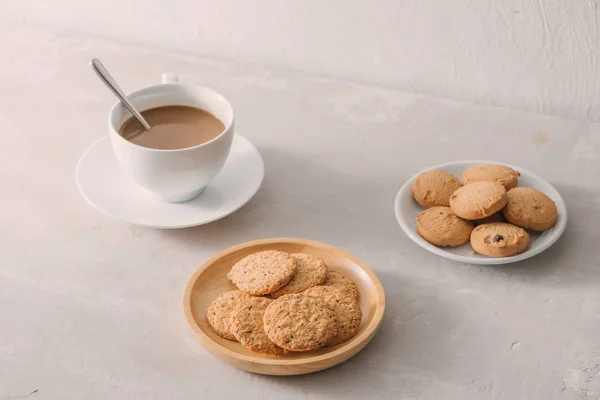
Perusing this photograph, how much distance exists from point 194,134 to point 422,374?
1.52ft

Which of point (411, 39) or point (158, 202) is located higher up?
point (411, 39)

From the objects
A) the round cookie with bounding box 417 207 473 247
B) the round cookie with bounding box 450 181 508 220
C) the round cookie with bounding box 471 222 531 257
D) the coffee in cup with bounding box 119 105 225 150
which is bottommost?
the round cookie with bounding box 417 207 473 247

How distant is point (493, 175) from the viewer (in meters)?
1.06

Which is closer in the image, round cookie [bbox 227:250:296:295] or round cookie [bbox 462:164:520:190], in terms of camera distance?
round cookie [bbox 227:250:296:295]

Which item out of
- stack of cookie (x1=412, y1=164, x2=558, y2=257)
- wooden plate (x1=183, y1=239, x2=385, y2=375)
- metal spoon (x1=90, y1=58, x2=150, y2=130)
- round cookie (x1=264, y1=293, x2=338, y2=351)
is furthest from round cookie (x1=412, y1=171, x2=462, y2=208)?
metal spoon (x1=90, y1=58, x2=150, y2=130)

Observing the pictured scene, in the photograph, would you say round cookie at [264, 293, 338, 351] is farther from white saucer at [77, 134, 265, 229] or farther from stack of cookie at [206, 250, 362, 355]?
white saucer at [77, 134, 265, 229]

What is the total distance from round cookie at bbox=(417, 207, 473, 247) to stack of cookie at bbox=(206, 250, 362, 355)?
5.4 inches

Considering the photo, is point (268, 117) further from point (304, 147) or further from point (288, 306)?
point (288, 306)

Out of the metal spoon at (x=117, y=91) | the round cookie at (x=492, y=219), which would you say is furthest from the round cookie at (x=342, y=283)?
the metal spoon at (x=117, y=91)

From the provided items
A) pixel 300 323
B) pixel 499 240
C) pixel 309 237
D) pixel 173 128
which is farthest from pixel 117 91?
pixel 499 240

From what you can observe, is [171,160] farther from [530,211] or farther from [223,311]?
[530,211]

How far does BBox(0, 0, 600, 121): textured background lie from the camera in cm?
125

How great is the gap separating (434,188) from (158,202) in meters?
0.38

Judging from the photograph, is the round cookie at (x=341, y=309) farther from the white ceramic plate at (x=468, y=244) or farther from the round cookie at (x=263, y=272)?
the white ceramic plate at (x=468, y=244)
